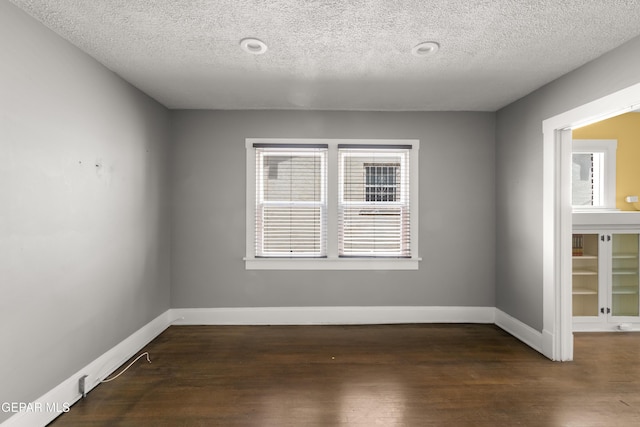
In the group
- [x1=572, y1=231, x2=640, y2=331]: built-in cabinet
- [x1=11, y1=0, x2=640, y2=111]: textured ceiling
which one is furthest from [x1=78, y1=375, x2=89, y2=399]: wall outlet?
[x1=572, y1=231, x2=640, y2=331]: built-in cabinet

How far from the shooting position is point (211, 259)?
153 inches

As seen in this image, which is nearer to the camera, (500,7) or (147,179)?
(500,7)

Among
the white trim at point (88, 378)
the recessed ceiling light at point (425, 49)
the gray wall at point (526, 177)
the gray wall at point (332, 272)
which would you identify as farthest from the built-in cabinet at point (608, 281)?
the white trim at point (88, 378)

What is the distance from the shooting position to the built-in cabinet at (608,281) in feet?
11.9

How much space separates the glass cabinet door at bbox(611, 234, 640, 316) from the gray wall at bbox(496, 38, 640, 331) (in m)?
1.18

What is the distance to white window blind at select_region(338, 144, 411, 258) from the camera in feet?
13.0

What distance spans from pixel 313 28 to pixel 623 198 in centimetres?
439

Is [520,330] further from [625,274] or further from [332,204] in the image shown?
[332,204]

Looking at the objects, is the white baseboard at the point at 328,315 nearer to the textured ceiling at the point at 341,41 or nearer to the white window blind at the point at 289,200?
the white window blind at the point at 289,200

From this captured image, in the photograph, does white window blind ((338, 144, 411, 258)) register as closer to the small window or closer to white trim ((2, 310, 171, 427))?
the small window

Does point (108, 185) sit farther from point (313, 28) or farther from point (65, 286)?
point (313, 28)

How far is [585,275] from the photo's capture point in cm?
375

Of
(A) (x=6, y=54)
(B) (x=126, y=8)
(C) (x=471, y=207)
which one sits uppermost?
(B) (x=126, y=8)

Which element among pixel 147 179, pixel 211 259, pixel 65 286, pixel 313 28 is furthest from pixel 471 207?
pixel 65 286
